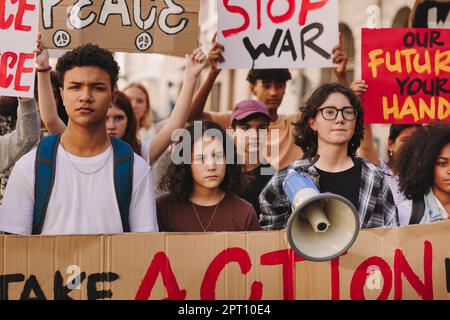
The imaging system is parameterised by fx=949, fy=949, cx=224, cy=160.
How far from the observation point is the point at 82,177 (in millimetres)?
Answer: 3482

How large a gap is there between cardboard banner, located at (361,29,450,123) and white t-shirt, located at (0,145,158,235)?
5.19 ft

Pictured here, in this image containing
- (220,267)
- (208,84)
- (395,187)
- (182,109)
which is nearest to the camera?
(220,267)

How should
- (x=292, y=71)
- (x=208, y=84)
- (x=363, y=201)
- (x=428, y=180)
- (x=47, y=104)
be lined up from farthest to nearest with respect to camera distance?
(x=292, y=71)
(x=208, y=84)
(x=47, y=104)
(x=428, y=180)
(x=363, y=201)

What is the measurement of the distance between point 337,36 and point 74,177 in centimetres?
193

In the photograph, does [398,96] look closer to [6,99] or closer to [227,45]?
[227,45]

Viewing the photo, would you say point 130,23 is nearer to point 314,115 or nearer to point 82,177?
point 314,115

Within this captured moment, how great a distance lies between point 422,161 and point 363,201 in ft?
1.51

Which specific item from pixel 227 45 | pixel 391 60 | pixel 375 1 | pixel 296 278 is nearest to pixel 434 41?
pixel 391 60

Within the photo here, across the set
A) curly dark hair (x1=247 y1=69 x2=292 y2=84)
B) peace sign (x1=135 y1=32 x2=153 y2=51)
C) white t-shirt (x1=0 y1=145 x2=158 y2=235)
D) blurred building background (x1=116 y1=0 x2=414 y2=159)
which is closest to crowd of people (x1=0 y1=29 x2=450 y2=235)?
white t-shirt (x1=0 y1=145 x2=158 y2=235)

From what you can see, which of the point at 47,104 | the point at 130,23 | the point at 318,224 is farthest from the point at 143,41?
the point at 318,224

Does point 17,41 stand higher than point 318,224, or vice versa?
point 17,41

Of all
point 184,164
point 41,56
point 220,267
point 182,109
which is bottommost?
point 220,267

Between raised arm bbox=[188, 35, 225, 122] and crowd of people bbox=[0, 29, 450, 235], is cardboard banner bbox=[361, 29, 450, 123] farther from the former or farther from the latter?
raised arm bbox=[188, 35, 225, 122]
